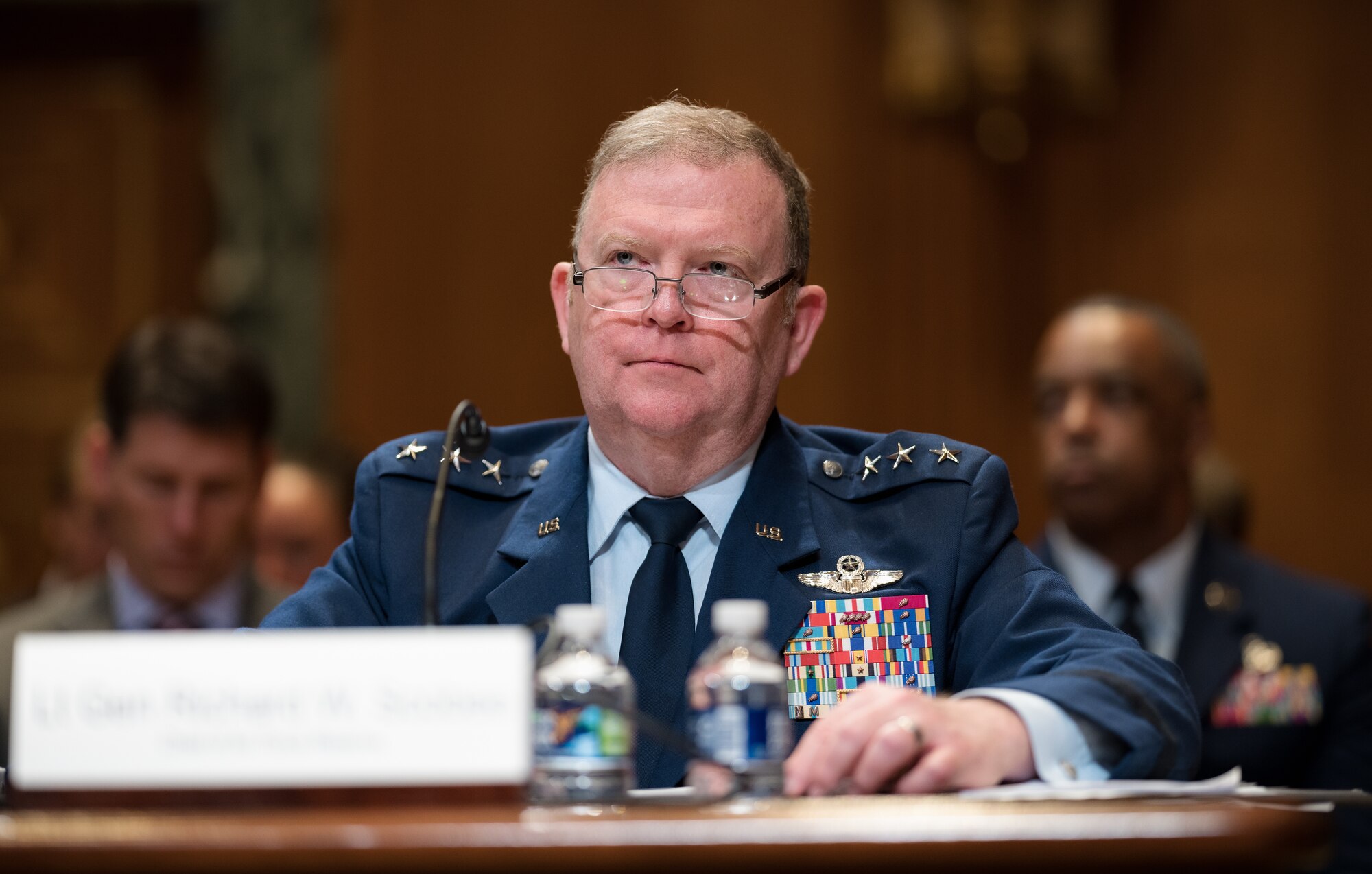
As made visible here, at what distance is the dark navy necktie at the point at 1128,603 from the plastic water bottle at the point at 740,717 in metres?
2.64

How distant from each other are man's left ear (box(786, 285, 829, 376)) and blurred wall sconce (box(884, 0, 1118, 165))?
274 centimetres

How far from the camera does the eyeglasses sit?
6.90 ft

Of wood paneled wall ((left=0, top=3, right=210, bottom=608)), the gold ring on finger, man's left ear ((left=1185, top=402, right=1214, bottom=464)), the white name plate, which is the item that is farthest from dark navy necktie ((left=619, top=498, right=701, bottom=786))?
wood paneled wall ((left=0, top=3, right=210, bottom=608))

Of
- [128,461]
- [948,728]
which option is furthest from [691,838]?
[128,461]

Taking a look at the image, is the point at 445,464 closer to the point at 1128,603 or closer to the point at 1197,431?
the point at 1128,603

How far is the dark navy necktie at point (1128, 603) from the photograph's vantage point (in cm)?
385

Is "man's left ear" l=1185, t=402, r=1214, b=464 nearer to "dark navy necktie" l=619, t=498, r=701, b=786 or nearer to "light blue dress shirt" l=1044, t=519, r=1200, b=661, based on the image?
"light blue dress shirt" l=1044, t=519, r=1200, b=661

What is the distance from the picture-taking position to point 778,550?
6.79 feet

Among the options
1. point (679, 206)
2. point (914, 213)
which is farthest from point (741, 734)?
point (914, 213)

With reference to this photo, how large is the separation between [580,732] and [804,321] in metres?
1.14

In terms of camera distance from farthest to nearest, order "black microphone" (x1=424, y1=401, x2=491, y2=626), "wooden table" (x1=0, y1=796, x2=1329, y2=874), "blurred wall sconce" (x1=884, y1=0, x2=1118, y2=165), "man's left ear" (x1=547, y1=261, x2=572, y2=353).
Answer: "blurred wall sconce" (x1=884, y1=0, x2=1118, y2=165), "man's left ear" (x1=547, y1=261, x2=572, y2=353), "black microphone" (x1=424, y1=401, x2=491, y2=626), "wooden table" (x1=0, y1=796, x2=1329, y2=874)

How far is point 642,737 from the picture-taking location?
1.88 m

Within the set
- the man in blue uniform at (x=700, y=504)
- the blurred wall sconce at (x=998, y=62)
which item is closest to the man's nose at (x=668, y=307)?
the man in blue uniform at (x=700, y=504)

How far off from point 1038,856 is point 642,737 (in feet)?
3.06
